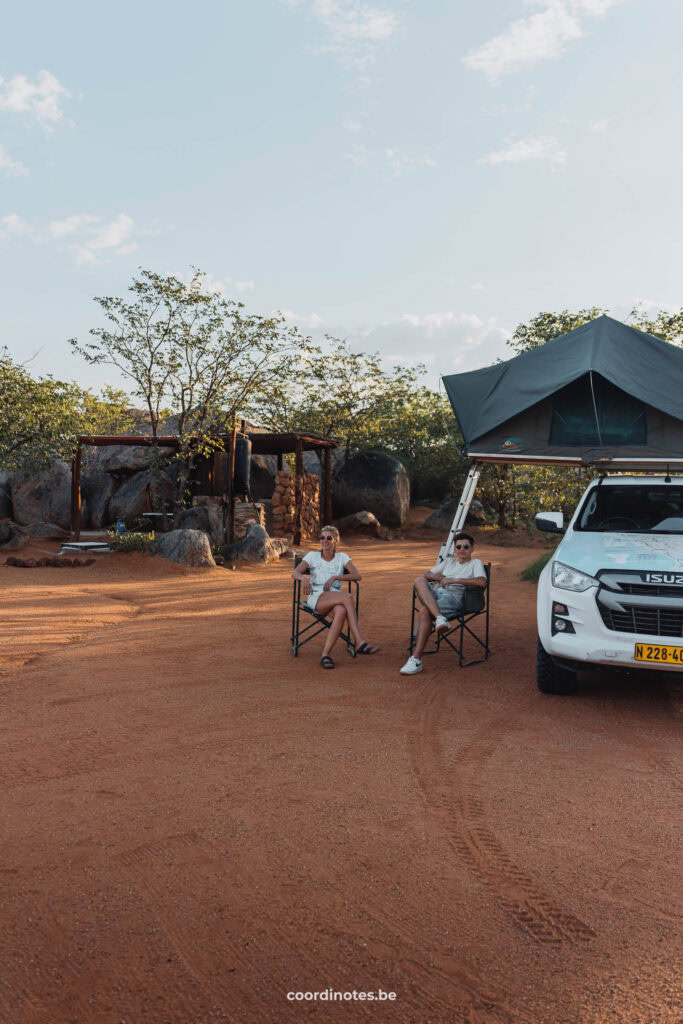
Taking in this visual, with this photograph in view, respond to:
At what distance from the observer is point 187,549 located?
13773 millimetres

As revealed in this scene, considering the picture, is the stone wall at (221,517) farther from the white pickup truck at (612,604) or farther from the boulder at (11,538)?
the white pickup truck at (612,604)

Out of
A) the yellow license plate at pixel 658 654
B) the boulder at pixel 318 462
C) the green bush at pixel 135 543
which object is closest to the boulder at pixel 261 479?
the boulder at pixel 318 462

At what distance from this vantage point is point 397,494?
74.3 ft

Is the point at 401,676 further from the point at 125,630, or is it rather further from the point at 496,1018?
the point at 496,1018

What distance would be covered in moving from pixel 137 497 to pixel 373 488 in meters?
7.08

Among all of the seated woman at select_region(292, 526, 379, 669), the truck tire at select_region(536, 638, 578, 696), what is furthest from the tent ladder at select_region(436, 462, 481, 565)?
the truck tire at select_region(536, 638, 578, 696)

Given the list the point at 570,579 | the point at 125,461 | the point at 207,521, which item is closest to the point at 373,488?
the point at 207,521

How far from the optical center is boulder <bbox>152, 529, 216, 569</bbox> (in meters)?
13.8

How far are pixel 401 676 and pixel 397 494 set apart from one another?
1654 cm

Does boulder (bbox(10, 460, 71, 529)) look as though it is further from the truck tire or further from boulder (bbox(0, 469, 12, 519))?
the truck tire

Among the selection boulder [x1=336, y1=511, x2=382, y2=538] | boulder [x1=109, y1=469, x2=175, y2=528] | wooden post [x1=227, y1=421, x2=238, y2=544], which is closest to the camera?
wooden post [x1=227, y1=421, x2=238, y2=544]

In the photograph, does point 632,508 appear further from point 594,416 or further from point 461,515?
point 461,515

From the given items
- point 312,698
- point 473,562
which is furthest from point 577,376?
point 312,698

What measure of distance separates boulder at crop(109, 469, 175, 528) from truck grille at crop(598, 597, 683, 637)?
54.1 ft
